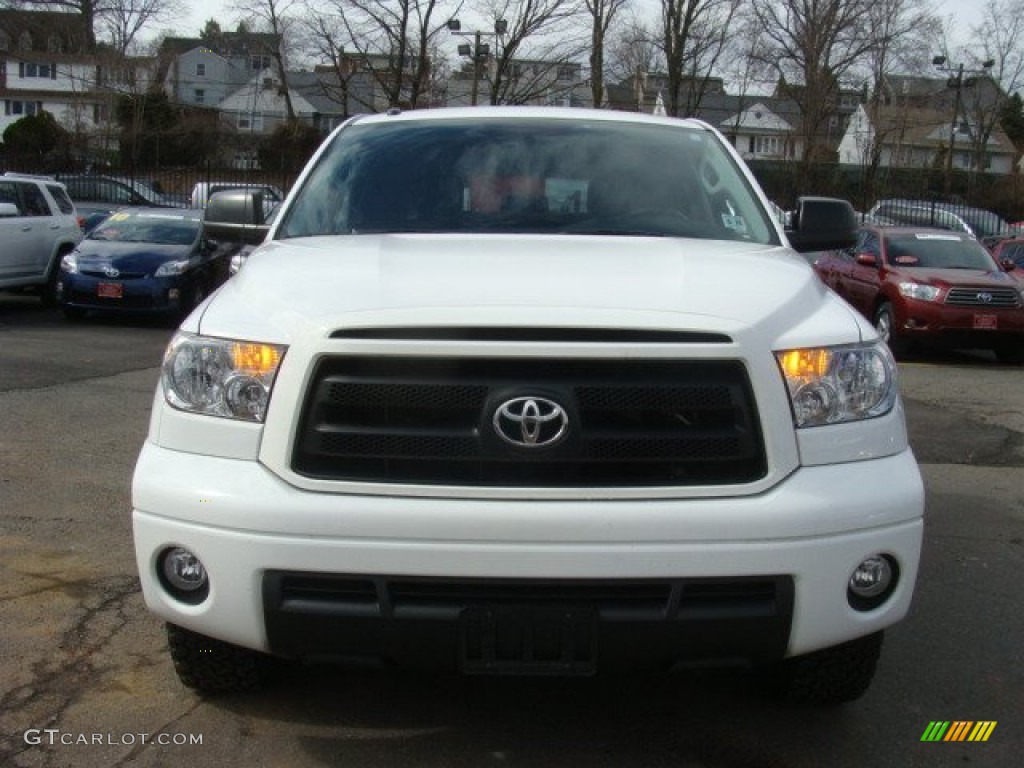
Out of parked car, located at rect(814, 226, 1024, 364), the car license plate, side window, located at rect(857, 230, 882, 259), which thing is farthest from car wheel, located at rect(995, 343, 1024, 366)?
side window, located at rect(857, 230, 882, 259)

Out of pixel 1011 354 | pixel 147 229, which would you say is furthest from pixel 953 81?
pixel 147 229

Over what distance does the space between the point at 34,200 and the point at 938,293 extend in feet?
37.8

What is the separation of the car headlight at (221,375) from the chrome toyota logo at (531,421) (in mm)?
603

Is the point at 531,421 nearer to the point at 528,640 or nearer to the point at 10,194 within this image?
the point at 528,640

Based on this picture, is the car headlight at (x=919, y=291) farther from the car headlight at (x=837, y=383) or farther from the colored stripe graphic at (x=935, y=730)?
the car headlight at (x=837, y=383)

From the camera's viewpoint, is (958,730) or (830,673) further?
(958,730)

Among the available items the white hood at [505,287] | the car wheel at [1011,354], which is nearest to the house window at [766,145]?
the car wheel at [1011,354]

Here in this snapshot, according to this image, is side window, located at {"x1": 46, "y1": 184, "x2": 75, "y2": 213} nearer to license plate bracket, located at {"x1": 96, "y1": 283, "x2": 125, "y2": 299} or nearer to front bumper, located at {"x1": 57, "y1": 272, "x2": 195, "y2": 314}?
front bumper, located at {"x1": 57, "y1": 272, "x2": 195, "y2": 314}

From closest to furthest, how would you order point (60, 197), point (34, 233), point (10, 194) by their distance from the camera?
point (10, 194) → point (34, 233) → point (60, 197)

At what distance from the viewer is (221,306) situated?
331 centimetres

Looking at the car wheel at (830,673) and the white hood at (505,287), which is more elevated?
the white hood at (505,287)

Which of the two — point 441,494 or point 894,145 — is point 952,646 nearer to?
point 441,494

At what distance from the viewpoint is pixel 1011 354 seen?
13867mm

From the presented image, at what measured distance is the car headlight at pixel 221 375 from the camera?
3.00 metres
